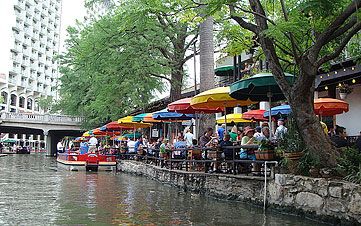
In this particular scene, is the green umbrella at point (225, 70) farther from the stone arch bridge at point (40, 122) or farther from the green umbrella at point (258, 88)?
the stone arch bridge at point (40, 122)

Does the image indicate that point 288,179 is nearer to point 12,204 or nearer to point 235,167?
point 235,167

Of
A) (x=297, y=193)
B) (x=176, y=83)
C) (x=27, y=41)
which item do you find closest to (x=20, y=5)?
(x=27, y=41)

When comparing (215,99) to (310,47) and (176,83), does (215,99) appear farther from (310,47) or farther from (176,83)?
(176,83)

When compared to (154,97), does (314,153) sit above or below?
below

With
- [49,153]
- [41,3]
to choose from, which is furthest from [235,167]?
[41,3]

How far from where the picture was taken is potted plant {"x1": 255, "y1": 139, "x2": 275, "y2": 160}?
9977mm

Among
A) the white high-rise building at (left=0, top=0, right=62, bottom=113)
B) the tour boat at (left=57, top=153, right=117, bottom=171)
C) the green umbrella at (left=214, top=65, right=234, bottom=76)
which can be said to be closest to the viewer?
the tour boat at (left=57, top=153, right=117, bottom=171)

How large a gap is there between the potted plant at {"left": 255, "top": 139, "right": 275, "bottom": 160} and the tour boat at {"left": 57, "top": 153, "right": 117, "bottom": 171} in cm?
1561

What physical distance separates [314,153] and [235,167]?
2.67 m

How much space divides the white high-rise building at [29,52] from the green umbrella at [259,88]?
68.2 metres

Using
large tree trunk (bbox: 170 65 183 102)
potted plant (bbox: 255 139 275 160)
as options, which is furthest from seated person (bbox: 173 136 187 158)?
large tree trunk (bbox: 170 65 183 102)

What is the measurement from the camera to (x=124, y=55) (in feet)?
79.4

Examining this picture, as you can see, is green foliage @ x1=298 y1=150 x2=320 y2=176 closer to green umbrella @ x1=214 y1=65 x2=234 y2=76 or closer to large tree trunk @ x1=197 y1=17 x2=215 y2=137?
large tree trunk @ x1=197 y1=17 x2=215 y2=137

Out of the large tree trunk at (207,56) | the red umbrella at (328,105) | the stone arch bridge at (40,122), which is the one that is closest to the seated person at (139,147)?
the large tree trunk at (207,56)
